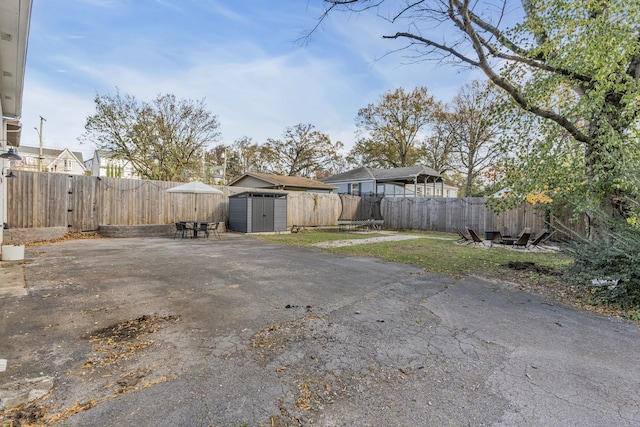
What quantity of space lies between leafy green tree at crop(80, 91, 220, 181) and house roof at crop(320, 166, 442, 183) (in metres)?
11.5

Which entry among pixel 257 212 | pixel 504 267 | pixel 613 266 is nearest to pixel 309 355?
pixel 613 266

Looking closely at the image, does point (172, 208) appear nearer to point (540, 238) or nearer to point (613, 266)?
point (613, 266)

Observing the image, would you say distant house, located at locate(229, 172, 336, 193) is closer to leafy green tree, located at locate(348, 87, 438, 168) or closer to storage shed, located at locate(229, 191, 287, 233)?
storage shed, located at locate(229, 191, 287, 233)

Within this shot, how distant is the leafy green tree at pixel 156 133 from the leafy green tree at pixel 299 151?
40.6 ft

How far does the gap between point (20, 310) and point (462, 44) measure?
816cm

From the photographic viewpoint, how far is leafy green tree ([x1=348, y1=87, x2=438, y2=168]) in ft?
94.8

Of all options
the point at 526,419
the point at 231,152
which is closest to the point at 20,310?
the point at 526,419

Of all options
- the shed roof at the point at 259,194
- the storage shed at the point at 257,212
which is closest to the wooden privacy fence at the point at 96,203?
the storage shed at the point at 257,212

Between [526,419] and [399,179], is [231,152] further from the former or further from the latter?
[526,419]

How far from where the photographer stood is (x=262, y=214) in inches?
558

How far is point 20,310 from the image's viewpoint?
3512 millimetres

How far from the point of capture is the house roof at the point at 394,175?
2148cm

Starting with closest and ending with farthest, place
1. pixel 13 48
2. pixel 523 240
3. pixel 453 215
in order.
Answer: pixel 13 48 → pixel 523 240 → pixel 453 215

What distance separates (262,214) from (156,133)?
965cm
